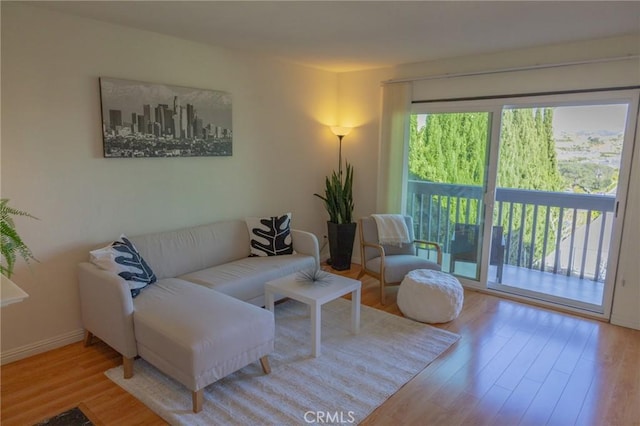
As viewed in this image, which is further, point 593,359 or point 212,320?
point 593,359

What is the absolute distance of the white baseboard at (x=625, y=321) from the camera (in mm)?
3506

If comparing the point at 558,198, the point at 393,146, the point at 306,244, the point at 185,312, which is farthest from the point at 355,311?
the point at 558,198

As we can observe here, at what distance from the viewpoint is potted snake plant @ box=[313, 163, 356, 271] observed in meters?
4.88

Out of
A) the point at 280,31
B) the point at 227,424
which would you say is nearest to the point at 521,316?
the point at 227,424

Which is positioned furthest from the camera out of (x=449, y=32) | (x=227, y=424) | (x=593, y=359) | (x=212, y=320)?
(x=449, y=32)

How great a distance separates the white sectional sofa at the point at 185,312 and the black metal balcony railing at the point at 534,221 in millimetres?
2063

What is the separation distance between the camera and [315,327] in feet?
9.57

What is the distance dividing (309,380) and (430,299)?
139 cm

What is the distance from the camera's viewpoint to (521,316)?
3760mm

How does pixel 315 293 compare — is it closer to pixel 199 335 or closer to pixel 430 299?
pixel 199 335

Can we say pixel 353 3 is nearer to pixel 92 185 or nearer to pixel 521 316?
pixel 92 185

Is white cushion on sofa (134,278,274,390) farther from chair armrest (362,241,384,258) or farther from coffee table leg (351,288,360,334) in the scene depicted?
chair armrest (362,241,384,258)

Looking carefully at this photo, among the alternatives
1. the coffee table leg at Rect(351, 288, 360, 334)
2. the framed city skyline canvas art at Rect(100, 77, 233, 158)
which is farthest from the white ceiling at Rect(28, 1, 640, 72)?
the coffee table leg at Rect(351, 288, 360, 334)

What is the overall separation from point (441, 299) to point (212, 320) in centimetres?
200
